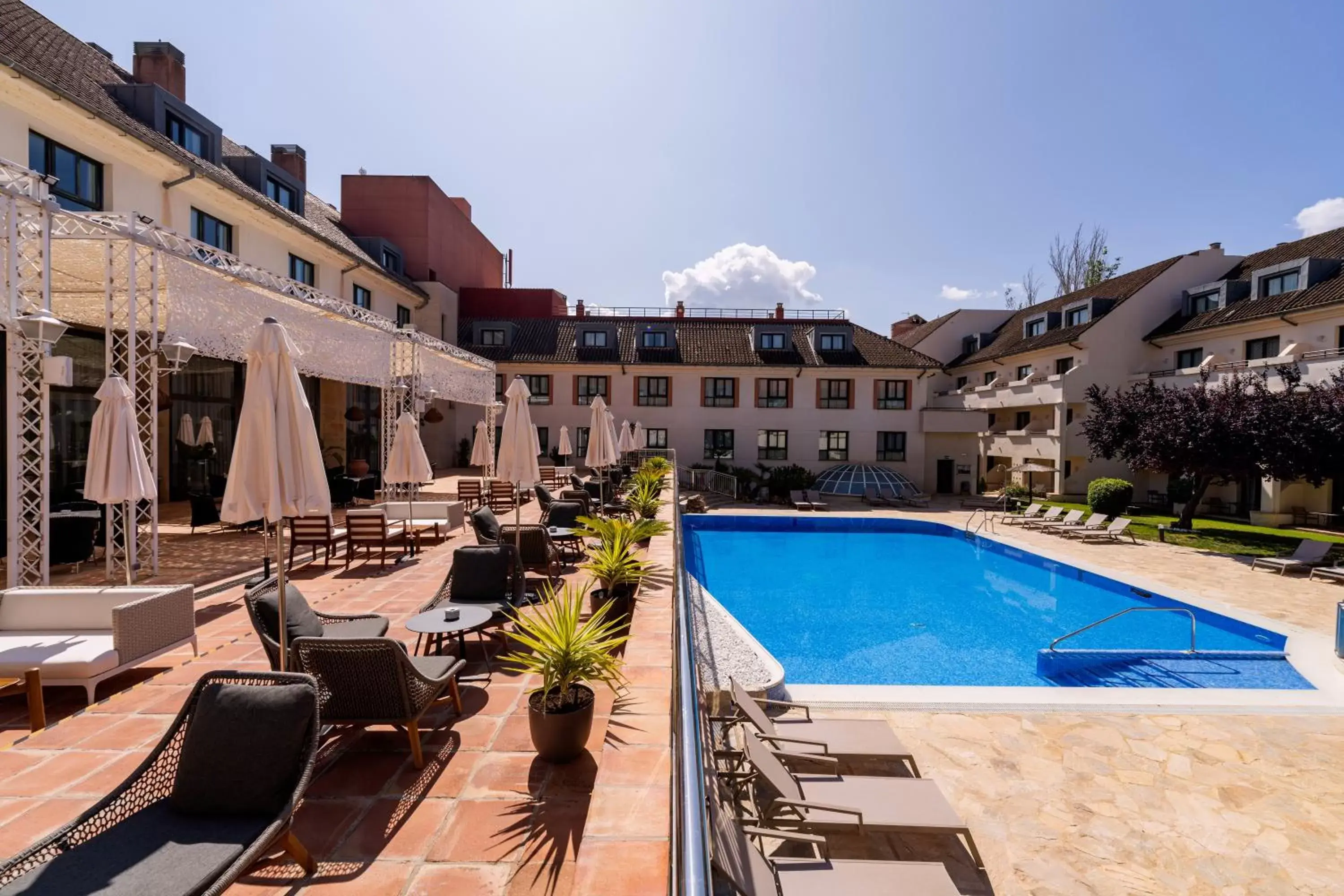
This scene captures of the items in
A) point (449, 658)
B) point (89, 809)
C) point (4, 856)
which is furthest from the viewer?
point (449, 658)

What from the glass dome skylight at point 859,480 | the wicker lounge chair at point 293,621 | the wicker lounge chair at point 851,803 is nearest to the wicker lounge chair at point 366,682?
the wicker lounge chair at point 293,621

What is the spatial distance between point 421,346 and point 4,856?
1421 centimetres

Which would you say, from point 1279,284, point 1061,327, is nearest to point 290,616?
point 1279,284

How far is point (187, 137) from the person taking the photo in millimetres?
15383

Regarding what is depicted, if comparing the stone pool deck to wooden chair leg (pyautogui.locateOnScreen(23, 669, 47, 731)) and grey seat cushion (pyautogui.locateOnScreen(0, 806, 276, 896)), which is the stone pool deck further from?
wooden chair leg (pyautogui.locateOnScreen(23, 669, 47, 731))

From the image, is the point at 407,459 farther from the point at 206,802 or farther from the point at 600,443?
the point at 206,802

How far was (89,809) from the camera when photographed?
2.47 metres

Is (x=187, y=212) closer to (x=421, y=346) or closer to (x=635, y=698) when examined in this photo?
(x=421, y=346)

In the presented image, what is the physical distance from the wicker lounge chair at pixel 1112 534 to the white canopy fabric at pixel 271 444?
1994 cm

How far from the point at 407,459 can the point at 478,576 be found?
5.54m

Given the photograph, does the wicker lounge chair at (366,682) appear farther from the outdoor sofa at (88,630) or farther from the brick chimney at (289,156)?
the brick chimney at (289,156)

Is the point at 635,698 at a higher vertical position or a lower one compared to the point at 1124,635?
higher

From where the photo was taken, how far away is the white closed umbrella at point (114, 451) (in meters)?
6.46

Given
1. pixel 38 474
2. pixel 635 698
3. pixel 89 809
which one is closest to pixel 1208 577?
pixel 635 698
